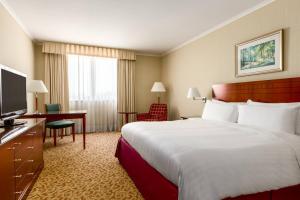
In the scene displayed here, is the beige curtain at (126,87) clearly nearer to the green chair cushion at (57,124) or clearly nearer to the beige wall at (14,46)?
the green chair cushion at (57,124)

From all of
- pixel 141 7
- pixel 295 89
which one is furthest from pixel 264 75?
pixel 141 7

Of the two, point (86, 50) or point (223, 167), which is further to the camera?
point (86, 50)

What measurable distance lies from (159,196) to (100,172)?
134 cm

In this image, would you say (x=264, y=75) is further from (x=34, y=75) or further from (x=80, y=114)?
(x=34, y=75)

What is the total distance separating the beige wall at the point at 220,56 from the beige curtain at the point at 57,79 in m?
2.94

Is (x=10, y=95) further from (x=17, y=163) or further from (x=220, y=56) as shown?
(x=220, y=56)

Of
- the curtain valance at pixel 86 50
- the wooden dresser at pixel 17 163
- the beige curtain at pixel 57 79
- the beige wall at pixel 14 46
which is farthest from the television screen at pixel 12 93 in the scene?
the curtain valance at pixel 86 50

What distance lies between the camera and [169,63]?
5.79 meters

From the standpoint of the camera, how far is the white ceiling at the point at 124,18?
9.42ft

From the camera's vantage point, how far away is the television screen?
2.01 m

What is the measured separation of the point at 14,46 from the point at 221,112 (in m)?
3.64

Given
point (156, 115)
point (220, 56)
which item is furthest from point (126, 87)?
point (220, 56)

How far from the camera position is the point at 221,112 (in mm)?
3045

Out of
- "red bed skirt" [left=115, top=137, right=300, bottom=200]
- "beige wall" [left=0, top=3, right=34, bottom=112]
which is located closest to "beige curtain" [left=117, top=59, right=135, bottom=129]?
"beige wall" [left=0, top=3, right=34, bottom=112]
